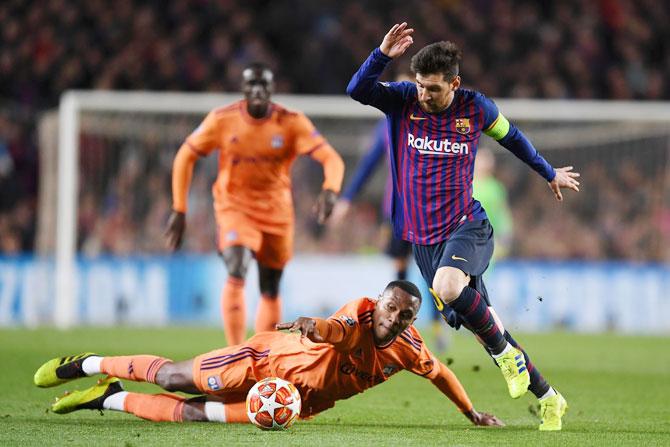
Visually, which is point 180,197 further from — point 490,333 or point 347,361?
point 490,333

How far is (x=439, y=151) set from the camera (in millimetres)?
7012

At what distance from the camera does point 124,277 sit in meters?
16.5

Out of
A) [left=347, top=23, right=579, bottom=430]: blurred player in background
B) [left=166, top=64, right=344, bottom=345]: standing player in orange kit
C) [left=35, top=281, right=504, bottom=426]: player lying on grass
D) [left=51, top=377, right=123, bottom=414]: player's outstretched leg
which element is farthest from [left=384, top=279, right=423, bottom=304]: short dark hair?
[left=166, top=64, right=344, bottom=345]: standing player in orange kit

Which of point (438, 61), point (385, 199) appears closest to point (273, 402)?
point (438, 61)

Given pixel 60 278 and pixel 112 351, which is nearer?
pixel 112 351

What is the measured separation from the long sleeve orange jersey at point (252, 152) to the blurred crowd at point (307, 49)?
311 inches

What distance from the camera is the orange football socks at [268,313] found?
9.52 meters

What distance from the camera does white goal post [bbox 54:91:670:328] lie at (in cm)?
1569

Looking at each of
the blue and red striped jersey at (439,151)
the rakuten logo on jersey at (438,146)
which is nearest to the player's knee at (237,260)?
the blue and red striped jersey at (439,151)

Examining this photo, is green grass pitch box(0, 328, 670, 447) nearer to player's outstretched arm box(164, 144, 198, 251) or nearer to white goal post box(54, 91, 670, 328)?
player's outstretched arm box(164, 144, 198, 251)

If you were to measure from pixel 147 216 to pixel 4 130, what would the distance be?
313cm

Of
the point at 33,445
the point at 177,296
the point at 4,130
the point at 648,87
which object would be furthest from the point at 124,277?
the point at 33,445

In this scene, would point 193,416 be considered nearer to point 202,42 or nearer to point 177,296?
point 177,296

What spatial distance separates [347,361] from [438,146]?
143 cm
